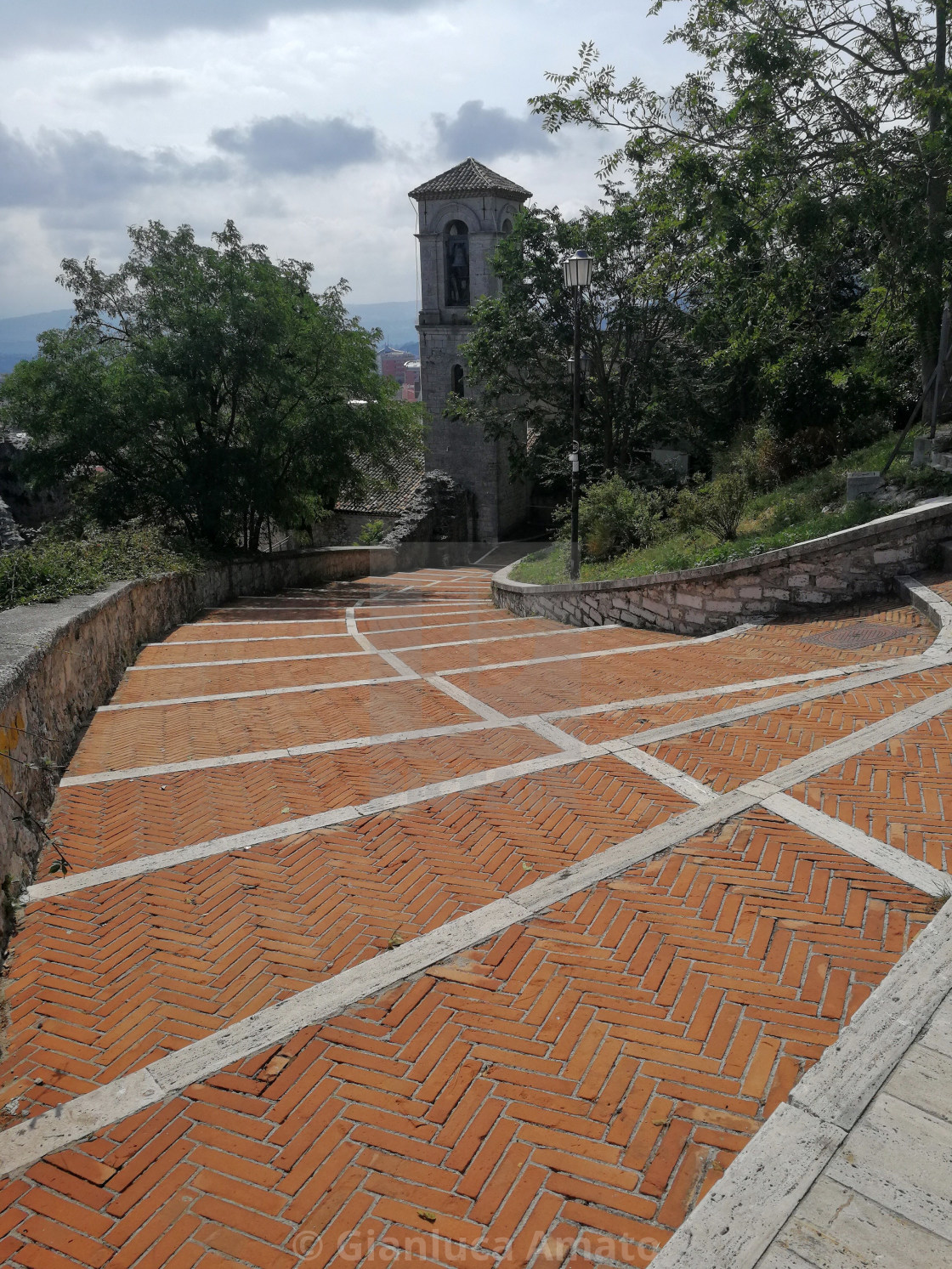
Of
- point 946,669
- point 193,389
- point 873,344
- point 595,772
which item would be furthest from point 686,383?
point 595,772

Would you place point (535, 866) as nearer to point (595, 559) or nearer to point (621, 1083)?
point (621, 1083)

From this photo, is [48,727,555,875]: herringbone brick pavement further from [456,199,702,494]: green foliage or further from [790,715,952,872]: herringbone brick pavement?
[456,199,702,494]: green foliage

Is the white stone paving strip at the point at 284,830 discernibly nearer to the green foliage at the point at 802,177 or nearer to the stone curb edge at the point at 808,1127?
the stone curb edge at the point at 808,1127

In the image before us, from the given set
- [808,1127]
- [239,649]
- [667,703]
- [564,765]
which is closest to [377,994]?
[808,1127]

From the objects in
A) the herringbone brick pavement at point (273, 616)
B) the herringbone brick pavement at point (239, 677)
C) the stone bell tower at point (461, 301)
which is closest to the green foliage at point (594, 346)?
the stone bell tower at point (461, 301)

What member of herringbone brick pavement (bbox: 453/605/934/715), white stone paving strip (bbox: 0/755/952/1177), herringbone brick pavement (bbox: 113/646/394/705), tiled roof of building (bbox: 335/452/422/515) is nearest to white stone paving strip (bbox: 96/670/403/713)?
herringbone brick pavement (bbox: 113/646/394/705)

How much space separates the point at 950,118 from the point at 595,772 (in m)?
8.58

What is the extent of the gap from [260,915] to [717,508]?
30.5ft

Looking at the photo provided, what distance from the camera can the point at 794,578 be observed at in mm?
9391

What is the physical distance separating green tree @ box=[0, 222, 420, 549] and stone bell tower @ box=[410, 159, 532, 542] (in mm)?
13869

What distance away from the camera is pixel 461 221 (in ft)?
110

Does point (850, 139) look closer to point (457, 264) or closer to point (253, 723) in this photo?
point (253, 723)

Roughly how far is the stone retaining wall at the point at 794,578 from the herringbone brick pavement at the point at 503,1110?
6.17m

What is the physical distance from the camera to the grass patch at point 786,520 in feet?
31.8
